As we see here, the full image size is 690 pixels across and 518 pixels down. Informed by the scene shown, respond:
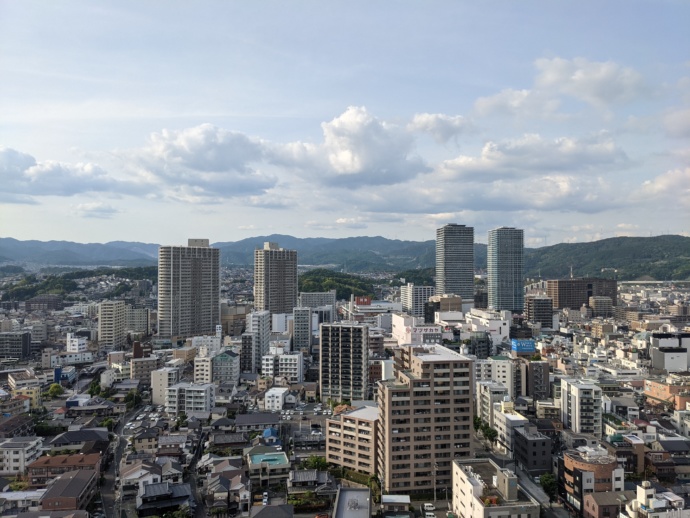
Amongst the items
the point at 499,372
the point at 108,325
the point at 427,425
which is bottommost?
the point at 499,372

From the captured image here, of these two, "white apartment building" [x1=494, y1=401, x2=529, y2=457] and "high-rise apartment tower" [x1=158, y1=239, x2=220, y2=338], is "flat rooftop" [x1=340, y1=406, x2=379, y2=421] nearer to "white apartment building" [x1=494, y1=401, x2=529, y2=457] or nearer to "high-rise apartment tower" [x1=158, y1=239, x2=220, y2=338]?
"white apartment building" [x1=494, y1=401, x2=529, y2=457]

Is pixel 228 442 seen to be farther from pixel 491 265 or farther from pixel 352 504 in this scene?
pixel 491 265

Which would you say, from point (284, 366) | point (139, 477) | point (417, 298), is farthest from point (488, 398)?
point (417, 298)

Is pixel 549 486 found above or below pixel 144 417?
above

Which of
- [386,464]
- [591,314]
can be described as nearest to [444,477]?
[386,464]

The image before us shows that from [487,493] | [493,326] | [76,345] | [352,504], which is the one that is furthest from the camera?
[493,326]

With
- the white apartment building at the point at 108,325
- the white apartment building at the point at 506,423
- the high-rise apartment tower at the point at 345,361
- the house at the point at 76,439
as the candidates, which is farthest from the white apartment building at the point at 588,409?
the white apartment building at the point at 108,325

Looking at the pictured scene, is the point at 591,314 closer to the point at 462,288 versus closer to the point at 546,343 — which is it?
the point at 462,288
